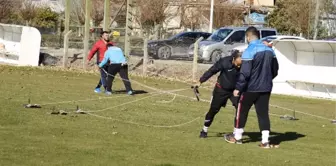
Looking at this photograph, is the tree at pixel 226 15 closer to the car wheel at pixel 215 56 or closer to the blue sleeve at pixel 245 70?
the car wheel at pixel 215 56

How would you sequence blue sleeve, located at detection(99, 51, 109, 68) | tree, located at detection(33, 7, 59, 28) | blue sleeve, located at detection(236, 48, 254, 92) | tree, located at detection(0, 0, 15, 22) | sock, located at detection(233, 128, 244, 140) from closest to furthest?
blue sleeve, located at detection(236, 48, 254, 92) → sock, located at detection(233, 128, 244, 140) → blue sleeve, located at detection(99, 51, 109, 68) → tree, located at detection(0, 0, 15, 22) → tree, located at detection(33, 7, 59, 28)

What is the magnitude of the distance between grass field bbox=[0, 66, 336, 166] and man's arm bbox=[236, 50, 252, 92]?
1.06 m

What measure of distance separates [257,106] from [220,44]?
2124cm

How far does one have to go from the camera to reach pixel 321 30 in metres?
59.0

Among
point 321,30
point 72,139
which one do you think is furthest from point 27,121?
point 321,30

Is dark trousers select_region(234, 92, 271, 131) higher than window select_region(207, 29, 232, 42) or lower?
lower

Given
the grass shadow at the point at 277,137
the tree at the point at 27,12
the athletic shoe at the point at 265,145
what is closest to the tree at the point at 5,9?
the tree at the point at 27,12

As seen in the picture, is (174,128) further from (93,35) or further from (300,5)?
(300,5)

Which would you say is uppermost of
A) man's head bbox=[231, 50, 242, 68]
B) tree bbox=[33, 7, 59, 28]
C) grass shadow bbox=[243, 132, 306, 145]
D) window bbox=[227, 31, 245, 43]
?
tree bbox=[33, 7, 59, 28]

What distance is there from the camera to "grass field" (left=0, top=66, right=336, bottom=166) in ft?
34.5

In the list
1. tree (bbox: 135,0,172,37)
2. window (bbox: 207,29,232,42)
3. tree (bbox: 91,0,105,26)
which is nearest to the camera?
window (bbox: 207,29,232,42)

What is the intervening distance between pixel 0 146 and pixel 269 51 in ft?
15.7

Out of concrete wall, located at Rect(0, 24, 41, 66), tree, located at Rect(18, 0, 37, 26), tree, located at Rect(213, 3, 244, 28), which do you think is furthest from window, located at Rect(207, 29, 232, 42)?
tree, located at Rect(213, 3, 244, 28)

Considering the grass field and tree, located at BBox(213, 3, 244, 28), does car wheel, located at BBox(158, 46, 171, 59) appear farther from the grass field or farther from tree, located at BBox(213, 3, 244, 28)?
tree, located at BBox(213, 3, 244, 28)
